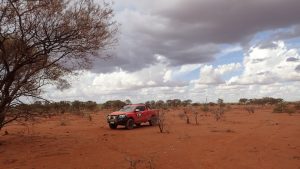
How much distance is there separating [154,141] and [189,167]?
6.80 m

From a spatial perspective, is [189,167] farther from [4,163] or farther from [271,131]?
[271,131]

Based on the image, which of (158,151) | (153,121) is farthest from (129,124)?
(158,151)

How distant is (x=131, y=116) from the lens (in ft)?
91.4

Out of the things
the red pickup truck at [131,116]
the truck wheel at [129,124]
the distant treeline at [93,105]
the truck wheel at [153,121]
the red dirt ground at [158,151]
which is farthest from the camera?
the truck wheel at [153,121]

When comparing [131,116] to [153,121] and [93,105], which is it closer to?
[153,121]

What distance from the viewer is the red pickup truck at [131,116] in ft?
90.5

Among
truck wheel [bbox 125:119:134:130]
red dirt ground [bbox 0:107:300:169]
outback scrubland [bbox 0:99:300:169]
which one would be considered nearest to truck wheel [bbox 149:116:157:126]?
truck wheel [bbox 125:119:134:130]

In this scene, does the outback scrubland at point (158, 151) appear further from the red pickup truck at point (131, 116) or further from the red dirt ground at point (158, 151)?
the red pickup truck at point (131, 116)

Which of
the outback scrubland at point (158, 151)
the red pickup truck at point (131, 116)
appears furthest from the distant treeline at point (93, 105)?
the red pickup truck at point (131, 116)

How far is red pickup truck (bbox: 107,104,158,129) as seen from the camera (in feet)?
90.5

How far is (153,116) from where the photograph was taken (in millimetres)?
30094

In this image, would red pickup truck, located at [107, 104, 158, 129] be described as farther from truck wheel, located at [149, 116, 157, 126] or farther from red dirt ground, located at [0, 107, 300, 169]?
red dirt ground, located at [0, 107, 300, 169]

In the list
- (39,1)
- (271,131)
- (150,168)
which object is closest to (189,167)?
(150,168)

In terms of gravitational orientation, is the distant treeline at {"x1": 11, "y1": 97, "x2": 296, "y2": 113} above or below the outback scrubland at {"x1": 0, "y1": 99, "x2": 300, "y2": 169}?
above
